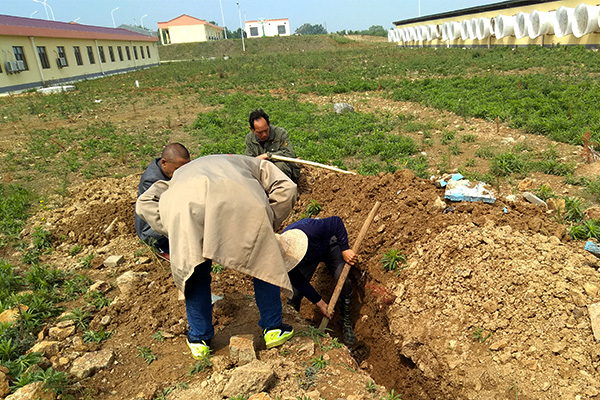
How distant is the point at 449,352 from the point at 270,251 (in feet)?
5.50

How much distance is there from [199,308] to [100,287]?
5.06ft

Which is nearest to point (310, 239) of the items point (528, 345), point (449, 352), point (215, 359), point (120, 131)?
point (215, 359)

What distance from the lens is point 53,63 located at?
2289cm

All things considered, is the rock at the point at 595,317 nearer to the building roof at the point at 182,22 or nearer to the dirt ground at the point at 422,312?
the dirt ground at the point at 422,312

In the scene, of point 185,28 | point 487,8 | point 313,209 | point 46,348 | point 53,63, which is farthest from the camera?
point 185,28

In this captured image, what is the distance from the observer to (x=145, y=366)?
270cm

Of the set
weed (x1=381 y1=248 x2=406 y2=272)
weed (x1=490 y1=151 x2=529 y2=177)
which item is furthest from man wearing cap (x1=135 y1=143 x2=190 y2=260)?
weed (x1=490 y1=151 x2=529 y2=177)

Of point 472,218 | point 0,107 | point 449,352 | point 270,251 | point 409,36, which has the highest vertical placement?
point 409,36

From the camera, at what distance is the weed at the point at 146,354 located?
274cm

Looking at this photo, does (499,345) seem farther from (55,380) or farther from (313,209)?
(55,380)

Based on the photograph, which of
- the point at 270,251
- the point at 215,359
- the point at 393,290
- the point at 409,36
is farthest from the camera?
the point at 409,36

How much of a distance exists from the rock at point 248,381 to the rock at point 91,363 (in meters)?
0.93

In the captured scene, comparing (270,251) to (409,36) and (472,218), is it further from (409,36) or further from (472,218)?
(409,36)

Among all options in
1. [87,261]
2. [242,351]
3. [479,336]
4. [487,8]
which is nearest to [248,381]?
[242,351]
